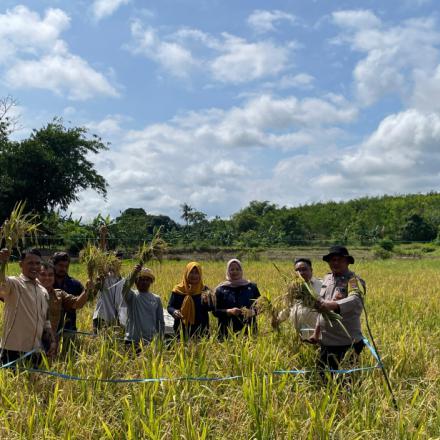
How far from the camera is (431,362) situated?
402 cm

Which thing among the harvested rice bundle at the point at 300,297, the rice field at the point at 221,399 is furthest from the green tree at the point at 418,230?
the harvested rice bundle at the point at 300,297

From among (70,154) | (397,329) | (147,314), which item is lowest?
(397,329)

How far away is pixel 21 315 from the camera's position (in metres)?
3.50

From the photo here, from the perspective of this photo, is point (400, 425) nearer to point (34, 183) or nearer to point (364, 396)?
point (364, 396)

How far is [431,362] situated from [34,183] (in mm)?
24836

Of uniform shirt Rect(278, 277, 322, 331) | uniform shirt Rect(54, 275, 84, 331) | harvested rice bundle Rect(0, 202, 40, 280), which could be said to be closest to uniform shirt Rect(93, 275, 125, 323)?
uniform shirt Rect(54, 275, 84, 331)

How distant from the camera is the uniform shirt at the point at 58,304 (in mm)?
4129

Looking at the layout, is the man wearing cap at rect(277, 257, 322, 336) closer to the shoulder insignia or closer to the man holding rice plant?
the shoulder insignia

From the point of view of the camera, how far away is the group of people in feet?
11.5

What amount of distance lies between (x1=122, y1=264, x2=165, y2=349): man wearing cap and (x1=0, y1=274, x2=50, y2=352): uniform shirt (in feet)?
2.96

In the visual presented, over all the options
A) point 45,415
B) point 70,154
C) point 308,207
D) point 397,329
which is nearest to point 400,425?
point 45,415

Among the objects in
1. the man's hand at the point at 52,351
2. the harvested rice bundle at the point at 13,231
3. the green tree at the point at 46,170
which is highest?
the green tree at the point at 46,170

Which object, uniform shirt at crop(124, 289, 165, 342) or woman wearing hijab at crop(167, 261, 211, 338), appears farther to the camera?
woman wearing hijab at crop(167, 261, 211, 338)

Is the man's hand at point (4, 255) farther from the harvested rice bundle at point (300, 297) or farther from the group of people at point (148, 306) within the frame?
the harvested rice bundle at point (300, 297)
